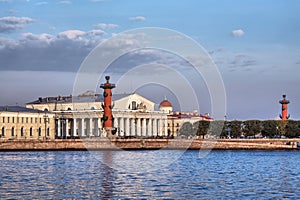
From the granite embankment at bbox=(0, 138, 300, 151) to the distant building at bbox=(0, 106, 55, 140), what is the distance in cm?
1161

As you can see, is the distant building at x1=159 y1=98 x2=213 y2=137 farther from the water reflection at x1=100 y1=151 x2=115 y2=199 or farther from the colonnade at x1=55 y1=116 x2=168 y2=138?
the water reflection at x1=100 y1=151 x2=115 y2=199

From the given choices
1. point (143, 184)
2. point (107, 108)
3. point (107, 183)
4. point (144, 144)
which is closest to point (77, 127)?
point (107, 108)

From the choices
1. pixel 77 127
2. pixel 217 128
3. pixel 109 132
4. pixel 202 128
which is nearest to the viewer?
pixel 109 132

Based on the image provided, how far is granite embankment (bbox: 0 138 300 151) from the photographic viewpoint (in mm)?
78000

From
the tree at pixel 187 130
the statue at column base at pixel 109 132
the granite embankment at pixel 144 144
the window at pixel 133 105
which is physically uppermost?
the window at pixel 133 105

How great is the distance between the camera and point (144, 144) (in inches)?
3359

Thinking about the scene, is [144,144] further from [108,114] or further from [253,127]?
[253,127]

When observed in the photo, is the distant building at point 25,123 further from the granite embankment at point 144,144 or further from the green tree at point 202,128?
the green tree at point 202,128

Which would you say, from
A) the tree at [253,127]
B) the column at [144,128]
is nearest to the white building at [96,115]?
the column at [144,128]

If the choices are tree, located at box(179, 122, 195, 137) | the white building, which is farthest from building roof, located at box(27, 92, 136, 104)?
tree, located at box(179, 122, 195, 137)

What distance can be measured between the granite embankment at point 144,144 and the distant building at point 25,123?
1161 centimetres

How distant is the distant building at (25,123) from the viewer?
304ft

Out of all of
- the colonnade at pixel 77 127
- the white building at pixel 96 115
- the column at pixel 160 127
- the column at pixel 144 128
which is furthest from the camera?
the column at pixel 160 127

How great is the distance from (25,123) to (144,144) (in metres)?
20.6
